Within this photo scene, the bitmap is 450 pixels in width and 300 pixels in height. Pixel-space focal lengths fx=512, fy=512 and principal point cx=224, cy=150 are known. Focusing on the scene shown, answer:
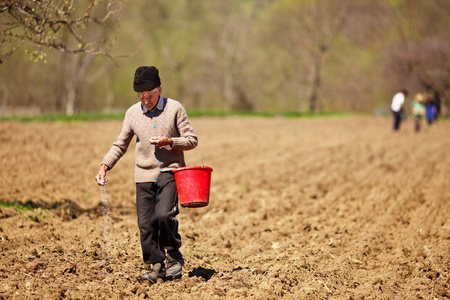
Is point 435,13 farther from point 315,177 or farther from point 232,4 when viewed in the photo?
point 315,177

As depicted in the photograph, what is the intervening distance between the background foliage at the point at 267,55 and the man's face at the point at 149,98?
91.5ft

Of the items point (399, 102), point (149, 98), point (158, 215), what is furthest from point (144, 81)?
point (399, 102)

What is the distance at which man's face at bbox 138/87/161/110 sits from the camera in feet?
14.9

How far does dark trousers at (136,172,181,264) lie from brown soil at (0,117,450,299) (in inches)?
13.3

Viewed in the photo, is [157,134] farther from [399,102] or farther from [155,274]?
[399,102]

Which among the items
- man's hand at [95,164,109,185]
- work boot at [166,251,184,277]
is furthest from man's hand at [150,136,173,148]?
work boot at [166,251,184,277]

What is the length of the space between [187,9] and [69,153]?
3294cm

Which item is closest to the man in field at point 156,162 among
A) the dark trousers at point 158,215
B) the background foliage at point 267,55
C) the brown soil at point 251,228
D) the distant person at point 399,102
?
the dark trousers at point 158,215

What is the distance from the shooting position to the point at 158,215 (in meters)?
4.59

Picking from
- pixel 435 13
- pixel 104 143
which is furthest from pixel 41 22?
pixel 435 13

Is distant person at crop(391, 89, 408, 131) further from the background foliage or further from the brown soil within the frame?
the background foliage

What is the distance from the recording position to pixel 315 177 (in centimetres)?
1102

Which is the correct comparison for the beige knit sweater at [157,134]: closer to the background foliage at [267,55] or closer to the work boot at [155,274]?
the work boot at [155,274]

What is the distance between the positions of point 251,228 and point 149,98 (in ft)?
11.1
